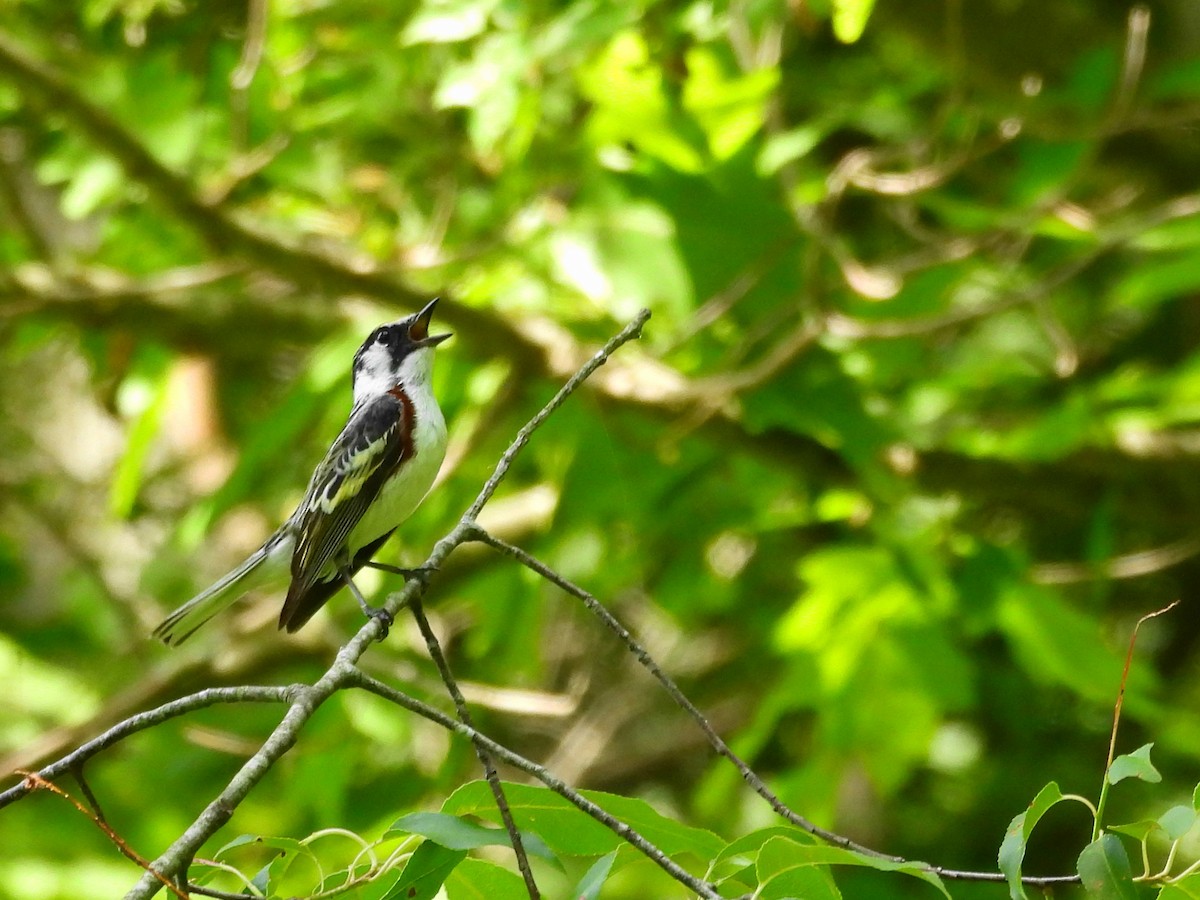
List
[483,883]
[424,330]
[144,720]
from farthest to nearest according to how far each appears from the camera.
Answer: [424,330]
[483,883]
[144,720]

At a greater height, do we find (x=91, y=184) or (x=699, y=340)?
(x=91, y=184)

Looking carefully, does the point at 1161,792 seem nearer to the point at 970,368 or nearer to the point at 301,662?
the point at 970,368

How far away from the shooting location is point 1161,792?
5766mm

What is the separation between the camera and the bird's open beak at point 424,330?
4.02 meters

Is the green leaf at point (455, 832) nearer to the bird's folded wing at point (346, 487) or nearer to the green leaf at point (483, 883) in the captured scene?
the green leaf at point (483, 883)

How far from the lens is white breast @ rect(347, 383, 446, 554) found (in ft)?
12.3

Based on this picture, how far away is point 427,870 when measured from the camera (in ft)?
5.51

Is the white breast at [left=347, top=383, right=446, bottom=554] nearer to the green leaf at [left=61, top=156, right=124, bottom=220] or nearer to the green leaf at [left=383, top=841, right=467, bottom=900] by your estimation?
the green leaf at [left=61, top=156, right=124, bottom=220]

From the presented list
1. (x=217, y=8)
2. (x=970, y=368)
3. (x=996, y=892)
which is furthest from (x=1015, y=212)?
(x=217, y=8)

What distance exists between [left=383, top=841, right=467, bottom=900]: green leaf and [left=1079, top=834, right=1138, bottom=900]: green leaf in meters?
0.78

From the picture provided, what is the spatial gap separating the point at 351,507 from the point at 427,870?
2.35m

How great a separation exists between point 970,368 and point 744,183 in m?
1.34

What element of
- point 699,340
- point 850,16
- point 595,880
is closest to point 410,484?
point 699,340

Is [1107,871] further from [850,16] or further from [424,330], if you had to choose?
[424,330]
